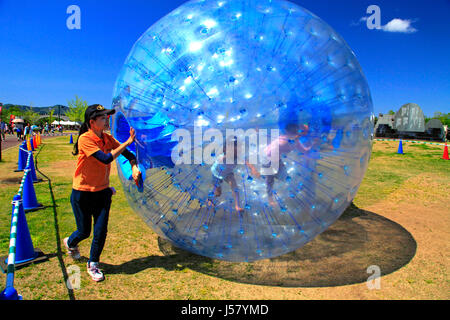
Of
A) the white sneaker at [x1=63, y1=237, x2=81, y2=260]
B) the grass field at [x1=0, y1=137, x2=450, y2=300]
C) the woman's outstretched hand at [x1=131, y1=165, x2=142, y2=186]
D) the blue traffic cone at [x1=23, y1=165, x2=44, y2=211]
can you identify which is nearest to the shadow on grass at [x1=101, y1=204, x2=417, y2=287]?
the grass field at [x1=0, y1=137, x2=450, y2=300]

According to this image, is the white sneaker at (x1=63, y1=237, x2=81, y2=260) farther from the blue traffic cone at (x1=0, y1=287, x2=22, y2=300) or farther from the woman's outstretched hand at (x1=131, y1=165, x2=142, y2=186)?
the blue traffic cone at (x1=0, y1=287, x2=22, y2=300)

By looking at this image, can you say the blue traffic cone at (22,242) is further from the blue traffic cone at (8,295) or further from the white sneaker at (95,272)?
the blue traffic cone at (8,295)

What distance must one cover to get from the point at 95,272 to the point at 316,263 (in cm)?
256

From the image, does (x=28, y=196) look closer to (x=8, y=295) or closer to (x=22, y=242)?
(x=22, y=242)

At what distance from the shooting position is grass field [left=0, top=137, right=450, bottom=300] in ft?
9.79

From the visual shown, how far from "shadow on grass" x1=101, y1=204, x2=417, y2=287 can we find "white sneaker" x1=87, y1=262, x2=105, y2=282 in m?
0.20

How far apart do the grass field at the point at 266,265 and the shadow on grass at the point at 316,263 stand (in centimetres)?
1

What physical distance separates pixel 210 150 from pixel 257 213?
697mm

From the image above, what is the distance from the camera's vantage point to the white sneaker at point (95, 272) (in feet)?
10.3

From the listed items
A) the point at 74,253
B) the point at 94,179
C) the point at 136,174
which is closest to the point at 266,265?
the point at 136,174

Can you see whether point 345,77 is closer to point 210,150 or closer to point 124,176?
point 210,150

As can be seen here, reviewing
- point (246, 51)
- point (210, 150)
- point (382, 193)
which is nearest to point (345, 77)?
point (246, 51)

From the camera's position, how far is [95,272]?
125 inches

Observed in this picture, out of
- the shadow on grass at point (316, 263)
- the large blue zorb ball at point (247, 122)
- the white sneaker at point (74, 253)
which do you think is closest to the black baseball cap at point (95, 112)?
the large blue zorb ball at point (247, 122)
